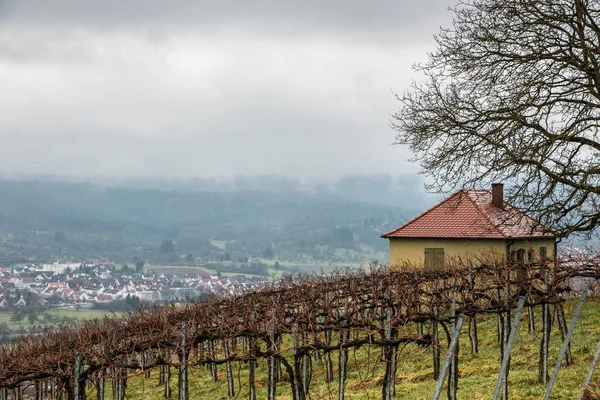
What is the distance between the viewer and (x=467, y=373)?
21.4 m

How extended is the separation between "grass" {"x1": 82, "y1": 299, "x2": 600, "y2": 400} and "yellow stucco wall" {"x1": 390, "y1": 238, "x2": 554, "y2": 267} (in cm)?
839

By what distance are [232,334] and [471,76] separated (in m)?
15.7

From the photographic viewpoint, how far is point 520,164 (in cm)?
2617

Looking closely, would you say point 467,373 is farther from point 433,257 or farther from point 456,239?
point 433,257

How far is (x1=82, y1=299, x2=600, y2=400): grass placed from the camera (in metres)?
18.2

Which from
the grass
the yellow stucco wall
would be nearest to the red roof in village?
the yellow stucco wall

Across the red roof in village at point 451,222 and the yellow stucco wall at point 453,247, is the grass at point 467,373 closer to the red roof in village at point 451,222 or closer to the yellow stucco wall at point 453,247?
the yellow stucco wall at point 453,247

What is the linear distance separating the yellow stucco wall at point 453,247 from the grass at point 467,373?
8.39 metres

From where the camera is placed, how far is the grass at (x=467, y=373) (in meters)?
18.2

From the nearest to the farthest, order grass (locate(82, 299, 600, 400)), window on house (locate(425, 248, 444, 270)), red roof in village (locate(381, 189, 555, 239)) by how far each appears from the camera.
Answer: grass (locate(82, 299, 600, 400)) → window on house (locate(425, 248, 444, 270)) → red roof in village (locate(381, 189, 555, 239))

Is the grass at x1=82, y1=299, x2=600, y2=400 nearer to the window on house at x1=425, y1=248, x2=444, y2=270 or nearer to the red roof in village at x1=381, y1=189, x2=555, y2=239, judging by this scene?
the window on house at x1=425, y1=248, x2=444, y2=270

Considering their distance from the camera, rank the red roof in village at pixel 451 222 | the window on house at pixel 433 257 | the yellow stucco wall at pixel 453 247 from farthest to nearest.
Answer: the red roof in village at pixel 451 222
the window on house at pixel 433 257
the yellow stucco wall at pixel 453 247

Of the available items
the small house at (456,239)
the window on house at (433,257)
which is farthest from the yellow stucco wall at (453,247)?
the window on house at (433,257)

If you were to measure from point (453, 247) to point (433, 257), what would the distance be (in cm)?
127
